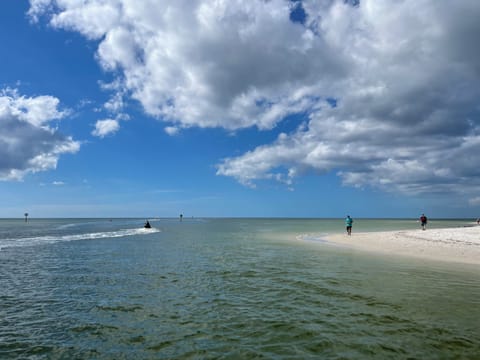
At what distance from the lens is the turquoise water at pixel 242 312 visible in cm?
804

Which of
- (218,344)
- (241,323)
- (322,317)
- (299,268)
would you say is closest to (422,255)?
(299,268)

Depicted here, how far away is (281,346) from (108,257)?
21673mm

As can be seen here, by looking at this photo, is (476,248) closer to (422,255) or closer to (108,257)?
(422,255)

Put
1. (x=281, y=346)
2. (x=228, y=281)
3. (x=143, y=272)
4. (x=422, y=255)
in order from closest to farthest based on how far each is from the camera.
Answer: (x=281, y=346) → (x=228, y=281) → (x=143, y=272) → (x=422, y=255)

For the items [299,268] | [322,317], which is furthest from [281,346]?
[299,268]

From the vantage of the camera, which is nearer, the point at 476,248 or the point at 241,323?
the point at 241,323

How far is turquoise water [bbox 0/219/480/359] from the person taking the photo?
8039mm

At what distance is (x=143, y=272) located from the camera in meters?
18.8

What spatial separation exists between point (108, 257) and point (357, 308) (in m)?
21.6

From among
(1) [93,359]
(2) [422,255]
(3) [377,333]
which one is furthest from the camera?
(2) [422,255]

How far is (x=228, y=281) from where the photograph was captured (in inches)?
631

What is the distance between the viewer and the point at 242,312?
35.9 ft

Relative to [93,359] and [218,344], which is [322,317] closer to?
[218,344]

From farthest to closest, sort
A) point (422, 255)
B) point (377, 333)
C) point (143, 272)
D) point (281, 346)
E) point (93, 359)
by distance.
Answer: point (422, 255) → point (143, 272) → point (377, 333) → point (281, 346) → point (93, 359)
